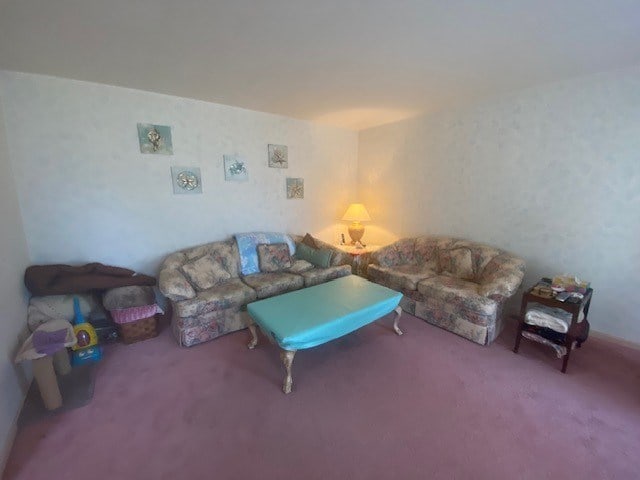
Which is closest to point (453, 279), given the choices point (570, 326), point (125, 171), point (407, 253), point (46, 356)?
point (407, 253)

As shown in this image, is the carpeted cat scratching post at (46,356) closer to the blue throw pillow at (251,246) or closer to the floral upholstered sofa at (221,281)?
the floral upholstered sofa at (221,281)

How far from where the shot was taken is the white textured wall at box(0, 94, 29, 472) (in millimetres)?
1586

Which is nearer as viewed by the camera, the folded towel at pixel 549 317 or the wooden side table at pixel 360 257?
the folded towel at pixel 549 317

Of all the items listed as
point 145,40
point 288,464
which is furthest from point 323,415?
point 145,40

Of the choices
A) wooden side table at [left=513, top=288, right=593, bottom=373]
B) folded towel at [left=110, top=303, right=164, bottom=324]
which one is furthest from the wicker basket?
wooden side table at [left=513, top=288, right=593, bottom=373]

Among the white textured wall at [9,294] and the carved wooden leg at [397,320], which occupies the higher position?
the white textured wall at [9,294]

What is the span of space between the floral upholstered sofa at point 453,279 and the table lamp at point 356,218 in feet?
2.40

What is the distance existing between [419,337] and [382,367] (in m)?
0.64

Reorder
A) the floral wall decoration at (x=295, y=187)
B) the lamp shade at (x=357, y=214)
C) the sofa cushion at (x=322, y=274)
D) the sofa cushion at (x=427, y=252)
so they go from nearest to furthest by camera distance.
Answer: the sofa cushion at (x=322, y=274)
the sofa cushion at (x=427, y=252)
the floral wall decoration at (x=295, y=187)
the lamp shade at (x=357, y=214)

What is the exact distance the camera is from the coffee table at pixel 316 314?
193 cm

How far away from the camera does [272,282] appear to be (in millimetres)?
2936

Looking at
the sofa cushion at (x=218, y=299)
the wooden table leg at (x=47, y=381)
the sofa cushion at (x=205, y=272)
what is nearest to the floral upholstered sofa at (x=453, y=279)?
the sofa cushion at (x=218, y=299)

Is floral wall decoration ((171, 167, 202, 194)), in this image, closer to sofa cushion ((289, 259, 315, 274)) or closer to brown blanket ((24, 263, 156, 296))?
brown blanket ((24, 263, 156, 296))

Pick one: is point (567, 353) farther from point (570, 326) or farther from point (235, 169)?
point (235, 169)
